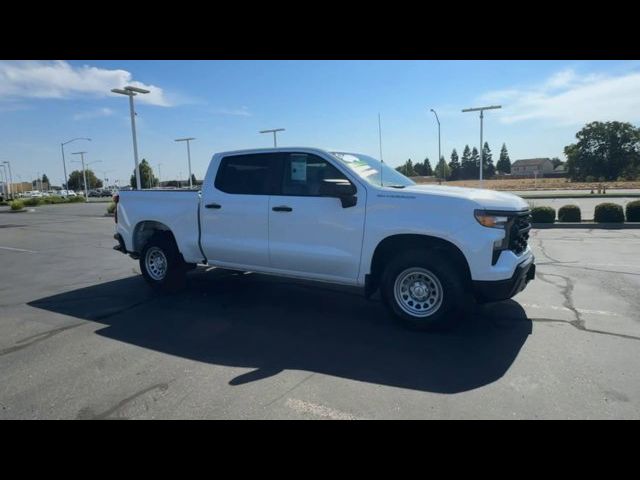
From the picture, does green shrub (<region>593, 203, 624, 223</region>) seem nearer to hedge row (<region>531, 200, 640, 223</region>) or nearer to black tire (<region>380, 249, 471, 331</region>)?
hedge row (<region>531, 200, 640, 223</region>)

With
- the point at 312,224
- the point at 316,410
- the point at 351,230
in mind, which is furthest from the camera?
the point at 312,224

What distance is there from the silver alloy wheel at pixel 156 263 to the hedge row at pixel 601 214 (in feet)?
45.1

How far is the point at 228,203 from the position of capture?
615cm

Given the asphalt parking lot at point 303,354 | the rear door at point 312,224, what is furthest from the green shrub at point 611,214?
the rear door at point 312,224

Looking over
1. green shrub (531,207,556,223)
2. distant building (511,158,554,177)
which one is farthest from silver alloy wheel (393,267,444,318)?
distant building (511,158,554,177)

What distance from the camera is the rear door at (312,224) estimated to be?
5254 millimetres

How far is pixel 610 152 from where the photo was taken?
3553 inches

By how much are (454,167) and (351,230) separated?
13302cm

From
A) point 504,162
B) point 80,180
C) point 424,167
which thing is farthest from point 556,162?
point 80,180

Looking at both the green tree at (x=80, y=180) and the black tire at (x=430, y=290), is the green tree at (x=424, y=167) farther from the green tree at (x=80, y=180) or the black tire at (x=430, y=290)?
the black tire at (x=430, y=290)

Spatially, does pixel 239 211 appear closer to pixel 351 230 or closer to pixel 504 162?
pixel 351 230
